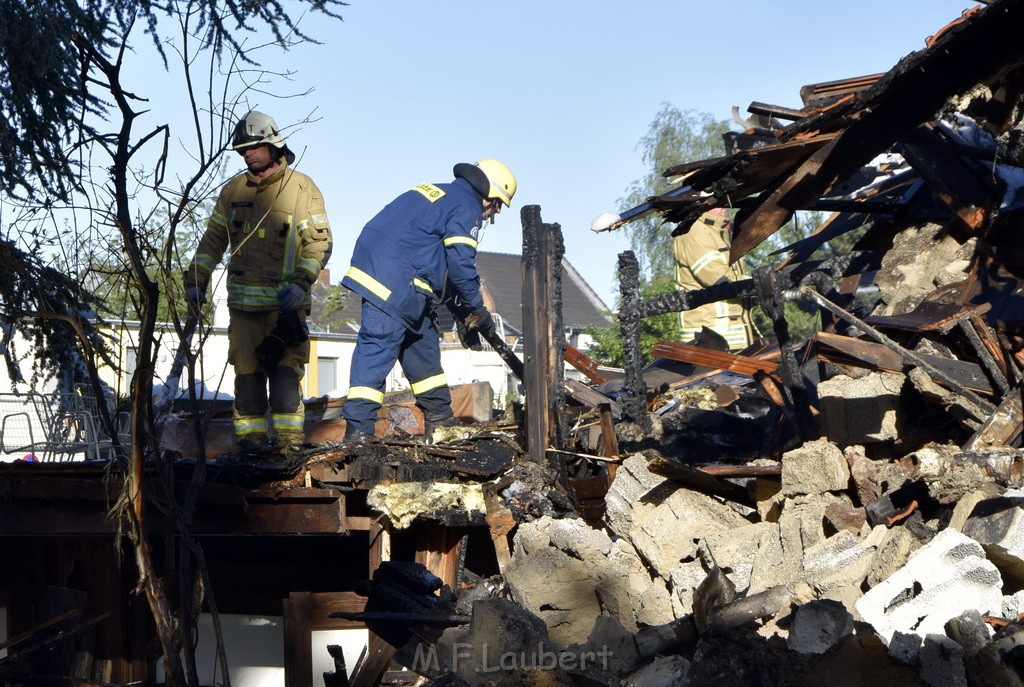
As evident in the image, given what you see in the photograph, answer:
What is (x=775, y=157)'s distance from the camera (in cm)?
516

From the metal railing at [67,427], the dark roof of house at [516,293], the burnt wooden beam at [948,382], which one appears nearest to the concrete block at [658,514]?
the burnt wooden beam at [948,382]

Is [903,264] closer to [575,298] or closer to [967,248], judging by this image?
[967,248]

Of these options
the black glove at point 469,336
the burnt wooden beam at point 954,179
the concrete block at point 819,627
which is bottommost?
the concrete block at point 819,627

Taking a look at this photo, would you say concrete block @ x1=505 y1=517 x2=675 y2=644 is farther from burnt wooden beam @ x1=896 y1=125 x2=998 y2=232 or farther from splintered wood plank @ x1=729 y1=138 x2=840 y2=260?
burnt wooden beam @ x1=896 y1=125 x2=998 y2=232

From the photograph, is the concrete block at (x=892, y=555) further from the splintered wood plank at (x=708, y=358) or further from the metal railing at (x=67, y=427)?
the metal railing at (x=67, y=427)

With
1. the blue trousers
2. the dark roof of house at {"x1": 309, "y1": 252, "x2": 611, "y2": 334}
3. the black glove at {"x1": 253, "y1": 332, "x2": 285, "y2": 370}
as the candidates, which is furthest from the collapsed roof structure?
the dark roof of house at {"x1": 309, "y1": 252, "x2": 611, "y2": 334}

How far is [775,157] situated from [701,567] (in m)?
2.08

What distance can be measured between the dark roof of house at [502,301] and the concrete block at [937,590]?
19990 millimetres

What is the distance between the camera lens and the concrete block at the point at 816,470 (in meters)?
5.12

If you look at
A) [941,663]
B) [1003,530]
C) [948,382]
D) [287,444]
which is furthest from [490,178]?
[941,663]

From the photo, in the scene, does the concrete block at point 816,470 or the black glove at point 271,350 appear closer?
the concrete block at point 816,470

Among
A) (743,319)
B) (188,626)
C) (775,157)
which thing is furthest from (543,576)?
(743,319)

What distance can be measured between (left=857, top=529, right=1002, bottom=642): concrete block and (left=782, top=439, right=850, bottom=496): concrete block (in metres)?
1.04

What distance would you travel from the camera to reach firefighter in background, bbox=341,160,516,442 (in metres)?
6.45
